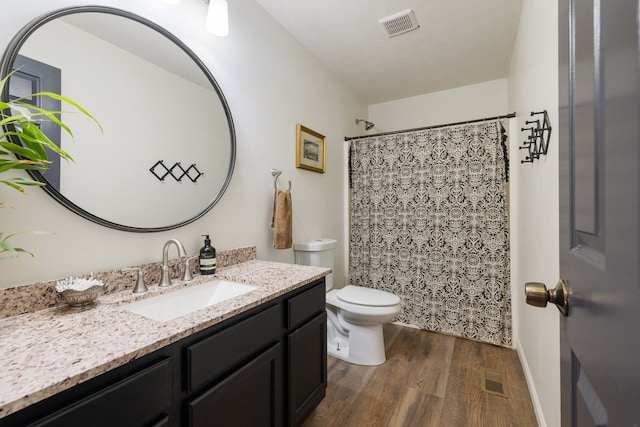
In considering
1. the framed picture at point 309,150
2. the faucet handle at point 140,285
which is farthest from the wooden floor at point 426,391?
the framed picture at point 309,150

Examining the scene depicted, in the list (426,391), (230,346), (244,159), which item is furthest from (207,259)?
(426,391)

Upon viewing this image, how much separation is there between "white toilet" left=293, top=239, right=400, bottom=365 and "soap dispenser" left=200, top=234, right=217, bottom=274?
33.3 inches

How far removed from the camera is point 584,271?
48 cm

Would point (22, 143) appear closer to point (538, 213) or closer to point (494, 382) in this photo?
point (538, 213)

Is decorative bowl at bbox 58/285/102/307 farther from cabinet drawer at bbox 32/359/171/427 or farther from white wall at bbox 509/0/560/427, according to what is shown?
white wall at bbox 509/0/560/427

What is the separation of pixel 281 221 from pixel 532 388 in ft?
5.83

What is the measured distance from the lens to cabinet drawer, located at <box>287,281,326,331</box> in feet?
4.03

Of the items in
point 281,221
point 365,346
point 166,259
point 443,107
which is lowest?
point 365,346

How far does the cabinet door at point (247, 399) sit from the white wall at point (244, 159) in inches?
26.1

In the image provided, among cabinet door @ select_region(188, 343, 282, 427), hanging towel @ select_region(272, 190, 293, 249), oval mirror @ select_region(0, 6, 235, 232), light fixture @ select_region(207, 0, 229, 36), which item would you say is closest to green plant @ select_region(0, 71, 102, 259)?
oval mirror @ select_region(0, 6, 235, 232)

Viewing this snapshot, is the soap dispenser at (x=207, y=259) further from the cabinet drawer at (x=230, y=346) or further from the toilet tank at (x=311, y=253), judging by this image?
the toilet tank at (x=311, y=253)

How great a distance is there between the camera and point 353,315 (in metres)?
1.96

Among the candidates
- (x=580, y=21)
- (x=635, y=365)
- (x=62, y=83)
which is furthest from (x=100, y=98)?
(x=635, y=365)

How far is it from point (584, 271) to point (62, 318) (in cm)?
131
